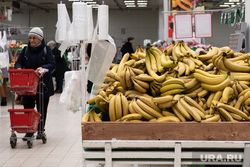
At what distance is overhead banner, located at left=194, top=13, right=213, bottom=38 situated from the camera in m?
7.94

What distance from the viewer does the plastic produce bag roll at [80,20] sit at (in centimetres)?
396

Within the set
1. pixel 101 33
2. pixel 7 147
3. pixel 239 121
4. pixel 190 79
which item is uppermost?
pixel 101 33

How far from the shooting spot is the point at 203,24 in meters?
8.00

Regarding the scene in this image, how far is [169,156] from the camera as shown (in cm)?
282

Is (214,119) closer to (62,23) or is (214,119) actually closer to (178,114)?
(178,114)

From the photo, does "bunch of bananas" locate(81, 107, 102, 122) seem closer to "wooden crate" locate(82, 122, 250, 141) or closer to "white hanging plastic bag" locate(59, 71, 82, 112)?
"wooden crate" locate(82, 122, 250, 141)

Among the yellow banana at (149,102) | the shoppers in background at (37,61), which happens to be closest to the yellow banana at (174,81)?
the yellow banana at (149,102)

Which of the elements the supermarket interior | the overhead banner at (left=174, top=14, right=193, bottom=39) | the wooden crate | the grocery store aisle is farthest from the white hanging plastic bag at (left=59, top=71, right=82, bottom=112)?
the overhead banner at (left=174, top=14, right=193, bottom=39)

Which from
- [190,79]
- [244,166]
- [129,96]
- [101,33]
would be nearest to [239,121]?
[244,166]

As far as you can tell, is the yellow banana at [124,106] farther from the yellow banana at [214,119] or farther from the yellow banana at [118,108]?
the yellow banana at [214,119]

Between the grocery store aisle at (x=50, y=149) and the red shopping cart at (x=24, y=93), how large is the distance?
255mm

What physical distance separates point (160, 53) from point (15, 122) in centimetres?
302

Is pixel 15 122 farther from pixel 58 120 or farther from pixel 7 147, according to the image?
pixel 58 120

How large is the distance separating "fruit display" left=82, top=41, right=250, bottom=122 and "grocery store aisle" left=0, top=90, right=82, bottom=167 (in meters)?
1.99
